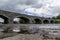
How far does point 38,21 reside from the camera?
114 meters

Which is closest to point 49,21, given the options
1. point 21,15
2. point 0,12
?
point 21,15

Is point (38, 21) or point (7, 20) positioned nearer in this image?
point (7, 20)

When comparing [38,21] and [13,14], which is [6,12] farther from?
[38,21]

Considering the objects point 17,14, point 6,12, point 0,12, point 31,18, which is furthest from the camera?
point 31,18

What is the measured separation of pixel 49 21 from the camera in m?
117

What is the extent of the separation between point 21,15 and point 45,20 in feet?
127

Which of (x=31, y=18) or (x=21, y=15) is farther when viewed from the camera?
(x=31, y=18)

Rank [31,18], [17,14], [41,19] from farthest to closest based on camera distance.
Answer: [41,19], [31,18], [17,14]

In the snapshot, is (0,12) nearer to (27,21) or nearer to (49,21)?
(27,21)

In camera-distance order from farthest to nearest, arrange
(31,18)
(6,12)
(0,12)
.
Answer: (31,18) < (6,12) < (0,12)

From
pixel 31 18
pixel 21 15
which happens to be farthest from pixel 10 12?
pixel 31 18

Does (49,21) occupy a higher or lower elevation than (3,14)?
lower

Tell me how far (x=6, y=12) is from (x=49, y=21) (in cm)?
5099

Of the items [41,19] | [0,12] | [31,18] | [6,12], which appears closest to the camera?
[0,12]
